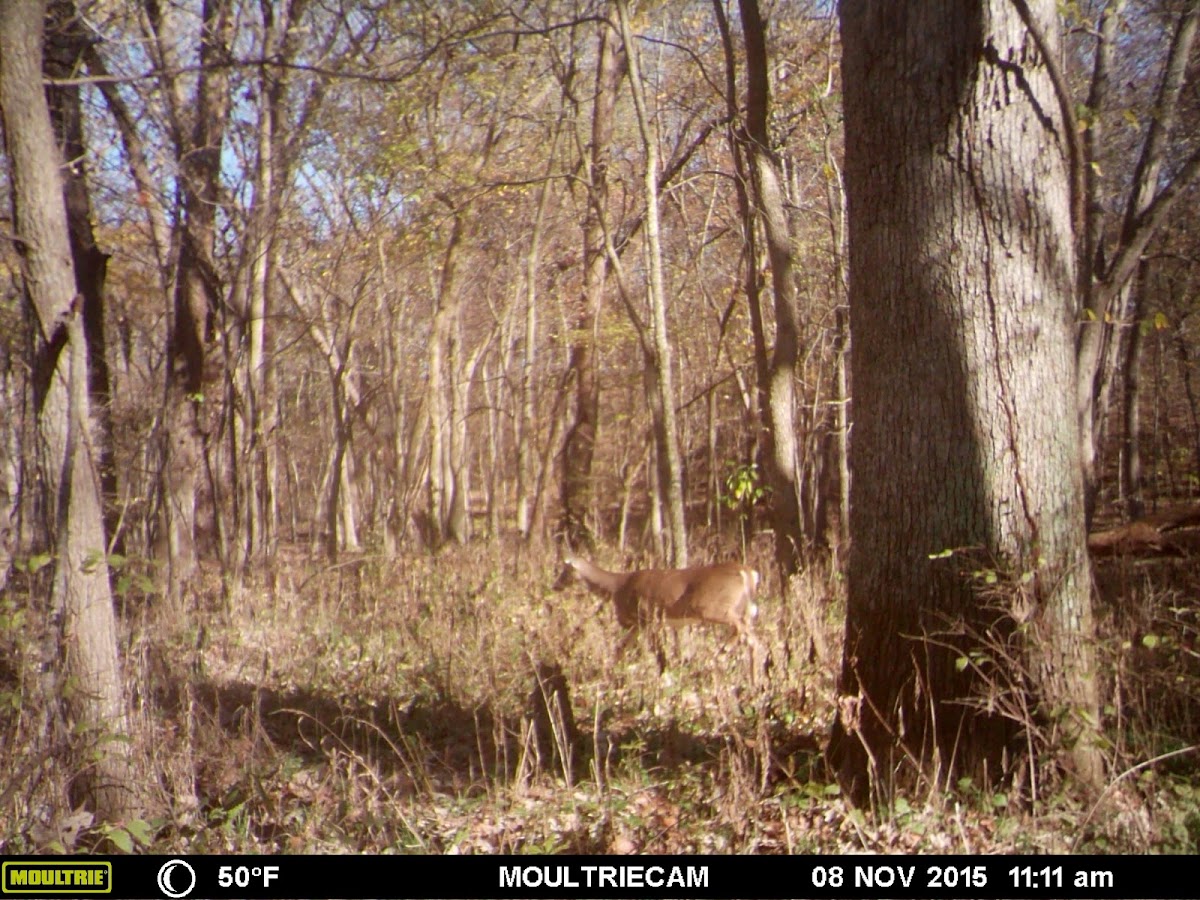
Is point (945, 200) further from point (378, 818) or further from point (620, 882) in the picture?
point (378, 818)

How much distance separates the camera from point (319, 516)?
26.0 metres

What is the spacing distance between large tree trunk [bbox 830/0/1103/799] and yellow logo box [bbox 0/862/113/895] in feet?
10.0

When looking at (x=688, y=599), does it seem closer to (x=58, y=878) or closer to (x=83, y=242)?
(x=58, y=878)

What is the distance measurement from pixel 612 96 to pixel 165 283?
5.94 m

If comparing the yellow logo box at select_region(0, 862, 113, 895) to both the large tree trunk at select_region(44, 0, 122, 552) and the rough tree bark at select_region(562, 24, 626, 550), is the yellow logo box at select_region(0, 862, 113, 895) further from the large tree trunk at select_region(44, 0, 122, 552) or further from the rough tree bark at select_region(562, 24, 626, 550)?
the rough tree bark at select_region(562, 24, 626, 550)

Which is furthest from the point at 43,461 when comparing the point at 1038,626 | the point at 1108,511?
the point at 1108,511

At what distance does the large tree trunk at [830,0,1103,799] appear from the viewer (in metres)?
4.28

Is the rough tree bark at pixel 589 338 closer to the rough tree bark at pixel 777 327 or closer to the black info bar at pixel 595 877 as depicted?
the rough tree bark at pixel 777 327

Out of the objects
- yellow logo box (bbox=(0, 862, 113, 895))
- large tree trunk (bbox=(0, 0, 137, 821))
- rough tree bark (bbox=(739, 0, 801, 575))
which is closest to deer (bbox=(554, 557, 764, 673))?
rough tree bark (bbox=(739, 0, 801, 575))

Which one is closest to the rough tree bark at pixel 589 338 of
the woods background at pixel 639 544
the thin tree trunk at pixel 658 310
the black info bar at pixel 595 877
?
the woods background at pixel 639 544

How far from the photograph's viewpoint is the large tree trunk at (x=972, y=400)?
4.28 m

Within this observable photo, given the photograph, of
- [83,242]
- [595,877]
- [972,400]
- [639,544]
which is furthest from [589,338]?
[595,877]

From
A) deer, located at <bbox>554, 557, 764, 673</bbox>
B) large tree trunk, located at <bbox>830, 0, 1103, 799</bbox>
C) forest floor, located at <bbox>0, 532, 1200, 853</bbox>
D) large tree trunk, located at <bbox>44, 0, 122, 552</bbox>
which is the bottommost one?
forest floor, located at <bbox>0, 532, 1200, 853</bbox>

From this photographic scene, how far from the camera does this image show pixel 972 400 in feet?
14.2
